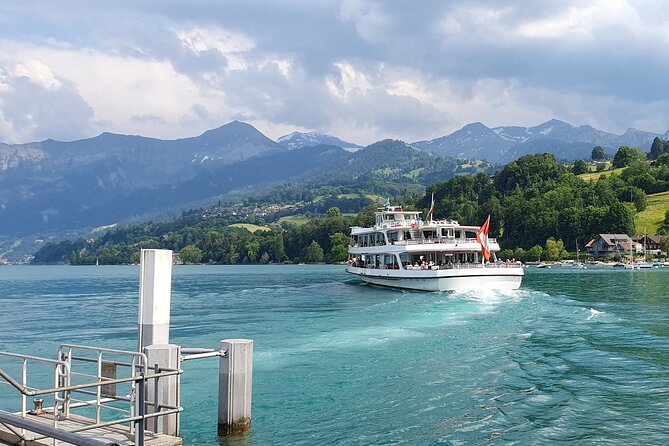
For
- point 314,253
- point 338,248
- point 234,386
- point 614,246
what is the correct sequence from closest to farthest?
1. point 234,386
2. point 614,246
3. point 338,248
4. point 314,253

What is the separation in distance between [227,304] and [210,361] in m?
30.6

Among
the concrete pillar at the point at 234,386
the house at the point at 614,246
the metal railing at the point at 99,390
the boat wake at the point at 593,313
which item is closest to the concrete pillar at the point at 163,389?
the metal railing at the point at 99,390

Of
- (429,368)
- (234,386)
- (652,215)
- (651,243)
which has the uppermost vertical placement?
(652,215)

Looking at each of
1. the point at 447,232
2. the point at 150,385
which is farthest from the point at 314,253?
the point at 150,385

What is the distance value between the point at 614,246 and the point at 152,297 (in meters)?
157

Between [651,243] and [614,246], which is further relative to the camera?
[651,243]

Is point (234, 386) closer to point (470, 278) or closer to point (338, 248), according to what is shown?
point (470, 278)

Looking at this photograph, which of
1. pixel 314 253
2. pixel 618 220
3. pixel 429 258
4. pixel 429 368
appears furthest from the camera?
pixel 314 253

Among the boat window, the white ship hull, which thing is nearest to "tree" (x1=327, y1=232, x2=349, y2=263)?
the boat window

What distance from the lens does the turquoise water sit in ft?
52.2

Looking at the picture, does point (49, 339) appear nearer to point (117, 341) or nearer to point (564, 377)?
point (117, 341)

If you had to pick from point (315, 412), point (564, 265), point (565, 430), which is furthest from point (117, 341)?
point (564, 265)

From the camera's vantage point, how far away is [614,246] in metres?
154

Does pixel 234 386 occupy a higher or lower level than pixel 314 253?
lower
